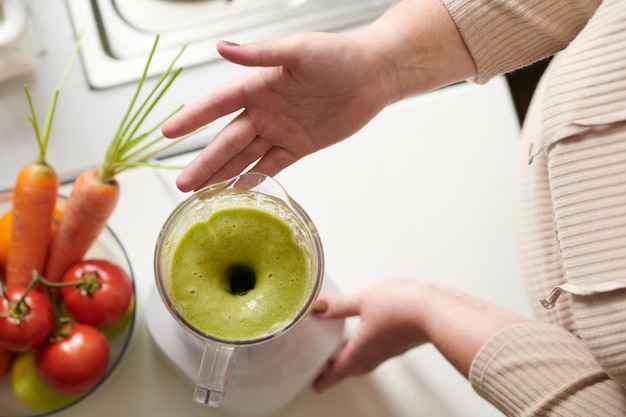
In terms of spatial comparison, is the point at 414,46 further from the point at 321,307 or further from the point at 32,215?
the point at 32,215

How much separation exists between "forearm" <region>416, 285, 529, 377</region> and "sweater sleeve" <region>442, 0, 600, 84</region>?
28cm

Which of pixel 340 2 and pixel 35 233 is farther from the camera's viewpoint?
pixel 340 2

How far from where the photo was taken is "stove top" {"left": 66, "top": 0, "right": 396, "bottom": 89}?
0.87 m

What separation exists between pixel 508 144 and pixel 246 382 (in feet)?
1.57

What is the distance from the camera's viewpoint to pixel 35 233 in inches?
28.9

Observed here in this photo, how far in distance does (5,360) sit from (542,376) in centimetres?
59

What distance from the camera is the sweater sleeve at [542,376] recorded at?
0.66 m

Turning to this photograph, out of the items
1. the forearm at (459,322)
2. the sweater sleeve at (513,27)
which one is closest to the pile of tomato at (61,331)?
the forearm at (459,322)

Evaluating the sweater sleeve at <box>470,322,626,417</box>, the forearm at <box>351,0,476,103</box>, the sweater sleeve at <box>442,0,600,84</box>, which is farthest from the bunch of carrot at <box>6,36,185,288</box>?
the sweater sleeve at <box>470,322,626,417</box>

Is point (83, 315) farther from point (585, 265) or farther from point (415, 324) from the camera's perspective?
point (585, 265)

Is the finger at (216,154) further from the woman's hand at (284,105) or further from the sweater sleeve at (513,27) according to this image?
the sweater sleeve at (513,27)

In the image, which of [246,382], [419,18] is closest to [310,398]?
[246,382]

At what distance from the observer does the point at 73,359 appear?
0.67 metres

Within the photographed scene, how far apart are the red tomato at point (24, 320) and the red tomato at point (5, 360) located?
2 cm
